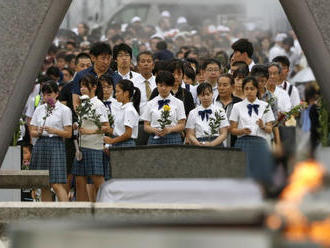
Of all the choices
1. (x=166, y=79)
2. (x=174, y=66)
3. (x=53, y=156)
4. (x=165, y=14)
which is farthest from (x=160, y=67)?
(x=165, y=14)

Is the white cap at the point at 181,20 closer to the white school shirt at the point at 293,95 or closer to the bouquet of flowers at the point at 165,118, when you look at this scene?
the white school shirt at the point at 293,95

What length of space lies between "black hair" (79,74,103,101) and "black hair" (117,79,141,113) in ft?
0.91

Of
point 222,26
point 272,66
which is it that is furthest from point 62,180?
point 222,26

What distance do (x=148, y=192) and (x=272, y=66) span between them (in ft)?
28.2

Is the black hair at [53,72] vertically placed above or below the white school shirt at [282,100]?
above

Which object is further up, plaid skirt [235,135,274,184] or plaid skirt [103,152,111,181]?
plaid skirt [103,152,111,181]

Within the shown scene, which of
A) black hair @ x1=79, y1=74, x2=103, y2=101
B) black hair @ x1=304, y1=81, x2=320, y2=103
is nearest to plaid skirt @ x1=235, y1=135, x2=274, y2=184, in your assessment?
black hair @ x1=79, y1=74, x2=103, y2=101

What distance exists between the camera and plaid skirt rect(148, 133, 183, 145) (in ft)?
40.0

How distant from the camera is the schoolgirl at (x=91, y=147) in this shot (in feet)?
41.0

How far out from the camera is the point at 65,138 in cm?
1316

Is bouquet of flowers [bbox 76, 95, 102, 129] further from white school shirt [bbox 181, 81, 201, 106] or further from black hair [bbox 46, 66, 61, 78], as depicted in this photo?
black hair [bbox 46, 66, 61, 78]

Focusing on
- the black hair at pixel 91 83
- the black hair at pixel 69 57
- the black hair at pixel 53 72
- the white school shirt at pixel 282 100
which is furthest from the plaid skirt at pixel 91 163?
the black hair at pixel 69 57

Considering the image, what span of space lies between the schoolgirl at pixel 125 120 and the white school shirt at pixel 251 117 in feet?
3.26

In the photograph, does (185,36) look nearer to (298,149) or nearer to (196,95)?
(196,95)
